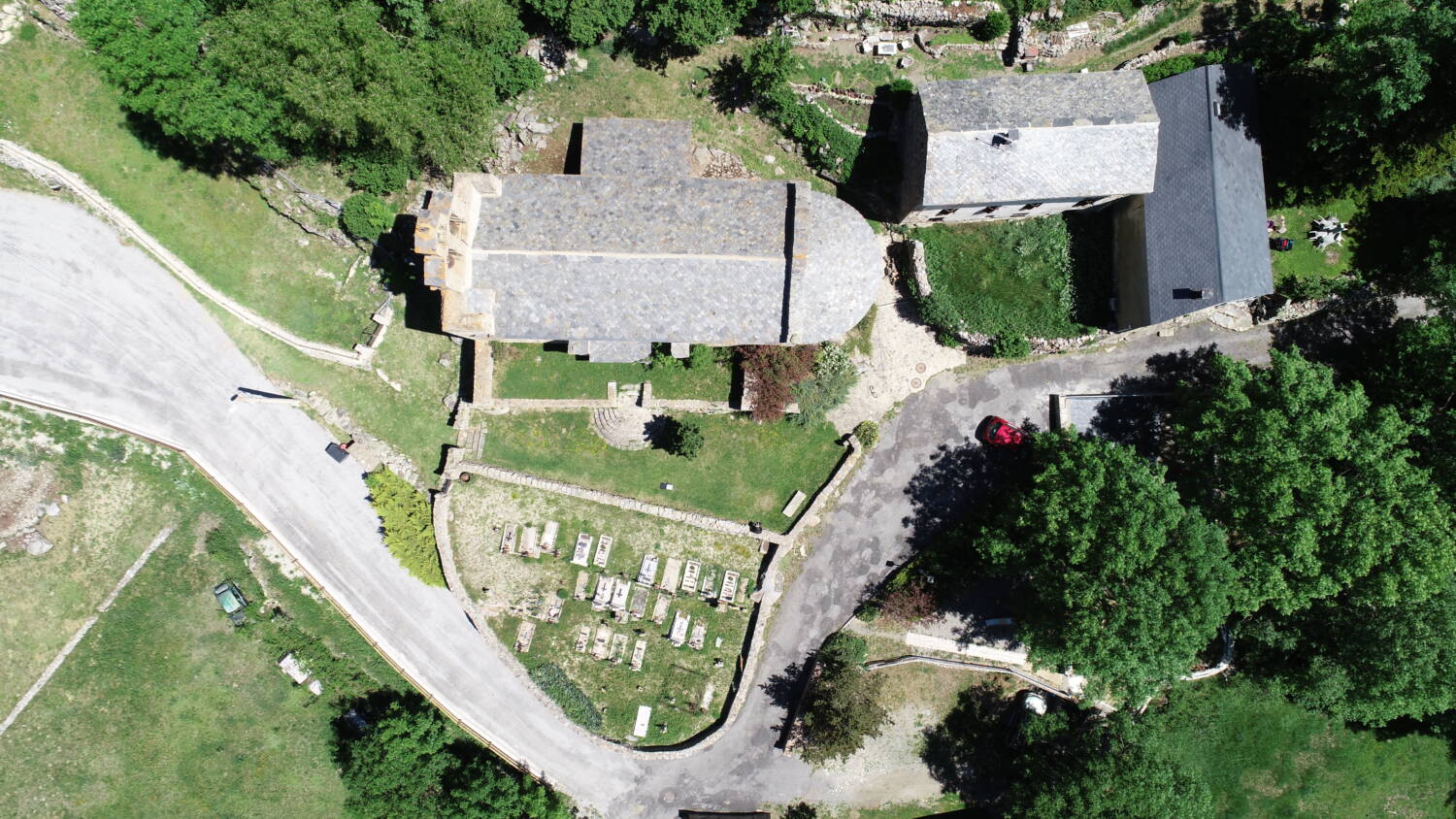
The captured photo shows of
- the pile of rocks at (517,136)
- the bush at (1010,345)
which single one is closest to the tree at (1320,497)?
the bush at (1010,345)

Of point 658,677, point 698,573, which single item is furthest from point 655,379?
point 658,677

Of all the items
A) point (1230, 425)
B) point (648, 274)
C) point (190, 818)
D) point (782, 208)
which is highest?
point (782, 208)

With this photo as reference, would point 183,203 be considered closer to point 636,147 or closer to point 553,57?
point 553,57

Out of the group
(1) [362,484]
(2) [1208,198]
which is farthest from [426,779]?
(2) [1208,198]

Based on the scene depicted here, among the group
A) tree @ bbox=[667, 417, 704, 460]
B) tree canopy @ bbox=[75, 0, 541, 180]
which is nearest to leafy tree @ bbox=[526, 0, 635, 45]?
tree canopy @ bbox=[75, 0, 541, 180]

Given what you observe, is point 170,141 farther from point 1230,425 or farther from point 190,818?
point 1230,425

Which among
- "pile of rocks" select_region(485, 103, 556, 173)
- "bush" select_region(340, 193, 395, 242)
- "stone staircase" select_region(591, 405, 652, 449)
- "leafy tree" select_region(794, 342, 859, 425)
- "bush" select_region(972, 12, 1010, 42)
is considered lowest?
"stone staircase" select_region(591, 405, 652, 449)

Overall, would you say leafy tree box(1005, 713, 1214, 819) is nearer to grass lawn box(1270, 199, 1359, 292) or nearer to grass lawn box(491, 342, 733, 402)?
grass lawn box(491, 342, 733, 402)

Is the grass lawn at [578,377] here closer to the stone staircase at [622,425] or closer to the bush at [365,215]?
the stone staircase at [622,425]
